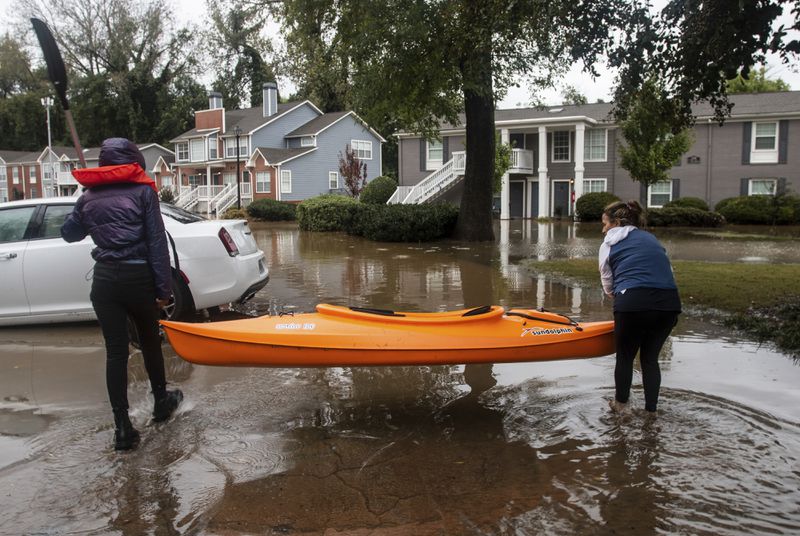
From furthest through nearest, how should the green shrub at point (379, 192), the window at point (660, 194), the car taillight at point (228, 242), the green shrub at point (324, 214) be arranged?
the green shrub at point (379, 192) → the window at point (660, 194) → the green shrub at point (324, 214) → the car taillight at point (228, 242)

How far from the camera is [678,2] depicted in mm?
9320

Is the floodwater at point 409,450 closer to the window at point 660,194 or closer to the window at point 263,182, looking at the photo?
the window at point 660,194

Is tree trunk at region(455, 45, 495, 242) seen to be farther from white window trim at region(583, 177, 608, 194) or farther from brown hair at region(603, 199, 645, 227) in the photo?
white window trim at region(583, 177, 608, 194)

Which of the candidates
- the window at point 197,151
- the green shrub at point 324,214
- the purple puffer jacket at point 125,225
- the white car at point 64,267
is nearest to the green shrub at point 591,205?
the green shrub at point 324,214

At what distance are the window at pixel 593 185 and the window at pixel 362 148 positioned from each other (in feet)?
62.7

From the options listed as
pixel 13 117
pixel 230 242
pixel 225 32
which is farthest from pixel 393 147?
pixel 230 242

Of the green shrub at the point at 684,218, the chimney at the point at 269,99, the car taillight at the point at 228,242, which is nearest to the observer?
the car taillight at the point at 228,242

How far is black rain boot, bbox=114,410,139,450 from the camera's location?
4531mm

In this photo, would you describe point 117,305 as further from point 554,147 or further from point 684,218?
point 554,147

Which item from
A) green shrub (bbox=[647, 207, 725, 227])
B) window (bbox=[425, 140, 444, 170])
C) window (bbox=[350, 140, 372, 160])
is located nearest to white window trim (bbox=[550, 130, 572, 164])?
window (bbox=[425, 140, 444, 170])

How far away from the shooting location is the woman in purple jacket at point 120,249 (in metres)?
4.62

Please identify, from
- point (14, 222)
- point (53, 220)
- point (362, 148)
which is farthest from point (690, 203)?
point (14, 222)

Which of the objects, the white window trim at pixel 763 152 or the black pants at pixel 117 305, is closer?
the black pants at pixel 117 305

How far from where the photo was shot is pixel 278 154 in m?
47.9
